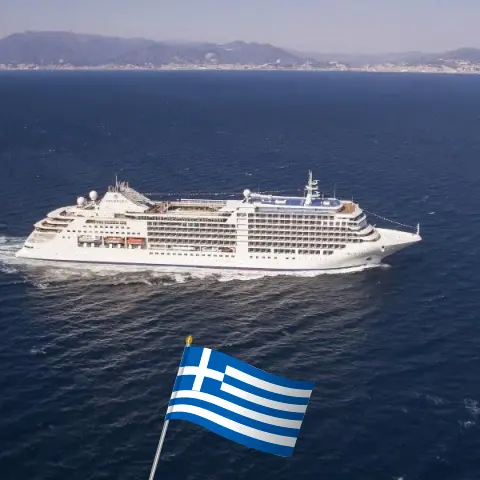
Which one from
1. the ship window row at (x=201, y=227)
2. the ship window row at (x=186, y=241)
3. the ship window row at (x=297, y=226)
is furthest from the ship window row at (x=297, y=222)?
the ship window row at (x=186, y=241)

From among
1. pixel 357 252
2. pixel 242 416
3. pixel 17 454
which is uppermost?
pixel 242 416

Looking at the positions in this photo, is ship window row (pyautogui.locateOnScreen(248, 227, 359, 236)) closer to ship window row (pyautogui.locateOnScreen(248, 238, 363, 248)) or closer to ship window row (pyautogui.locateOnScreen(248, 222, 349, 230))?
ship window row (pyautogui.locateOnScreen(248, 222, 349, 230))

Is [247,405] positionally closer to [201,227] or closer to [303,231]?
[303,231]

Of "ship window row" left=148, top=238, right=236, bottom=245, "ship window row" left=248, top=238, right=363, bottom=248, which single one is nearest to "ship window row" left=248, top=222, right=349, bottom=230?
"ship window row" left=248, top=238, right=363, bottom=248

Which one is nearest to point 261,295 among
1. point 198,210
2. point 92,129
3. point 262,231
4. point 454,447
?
point 262,231

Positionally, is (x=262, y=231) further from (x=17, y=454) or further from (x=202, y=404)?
(x=202, y=404)

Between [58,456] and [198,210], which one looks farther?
[198,210]

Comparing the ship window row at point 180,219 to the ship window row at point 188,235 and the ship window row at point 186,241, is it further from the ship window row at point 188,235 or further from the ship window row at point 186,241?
the ship window row at point 186,241

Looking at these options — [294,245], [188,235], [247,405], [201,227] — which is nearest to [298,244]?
[294,245]

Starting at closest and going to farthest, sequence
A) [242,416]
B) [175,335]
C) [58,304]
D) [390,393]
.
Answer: [242,416]
[390,393]
[175,335]
[58,304]
